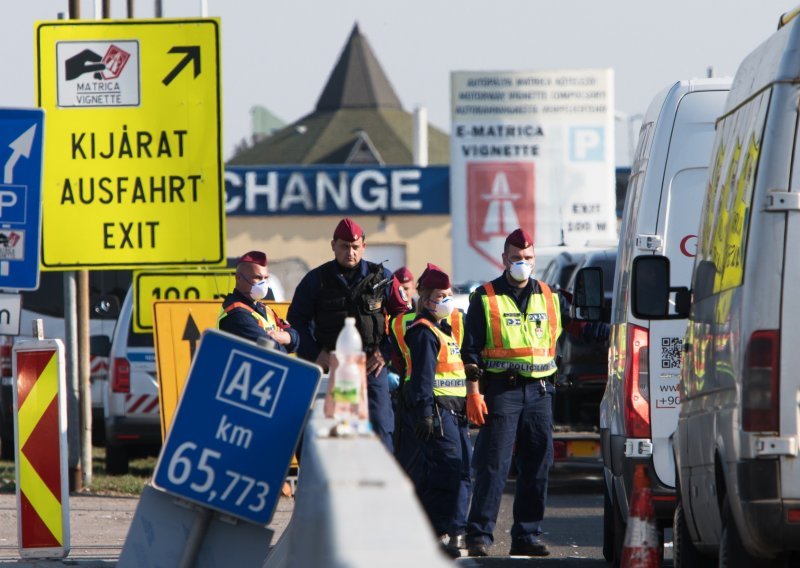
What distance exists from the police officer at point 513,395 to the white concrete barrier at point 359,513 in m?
4.81

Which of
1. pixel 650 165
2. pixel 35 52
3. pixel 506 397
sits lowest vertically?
pixel 506 397

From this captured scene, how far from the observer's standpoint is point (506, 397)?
10.9 m

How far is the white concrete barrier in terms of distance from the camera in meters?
3.80

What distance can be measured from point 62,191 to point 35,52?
1.03m

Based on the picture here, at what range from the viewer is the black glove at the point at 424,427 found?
11.0 meters

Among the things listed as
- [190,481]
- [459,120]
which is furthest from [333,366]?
[459,120]

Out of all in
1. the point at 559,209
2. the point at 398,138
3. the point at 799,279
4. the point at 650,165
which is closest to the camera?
the point at 799,279

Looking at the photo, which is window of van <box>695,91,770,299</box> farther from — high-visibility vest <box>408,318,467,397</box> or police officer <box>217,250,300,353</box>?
police officer <box>217,250,300,353</box>

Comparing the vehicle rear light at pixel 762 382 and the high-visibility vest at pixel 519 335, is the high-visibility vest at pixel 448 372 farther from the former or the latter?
the vehicle rear light at pixel 762 382

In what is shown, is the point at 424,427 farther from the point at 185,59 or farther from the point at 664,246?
the point at 185,59

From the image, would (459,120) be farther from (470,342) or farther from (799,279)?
(799,279)

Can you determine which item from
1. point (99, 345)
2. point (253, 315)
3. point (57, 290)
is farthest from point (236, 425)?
point (57, 290)

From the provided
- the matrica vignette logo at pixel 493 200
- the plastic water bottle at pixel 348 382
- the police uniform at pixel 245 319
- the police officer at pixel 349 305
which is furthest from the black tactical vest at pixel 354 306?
the matrica vignette logo at pixel 493 200

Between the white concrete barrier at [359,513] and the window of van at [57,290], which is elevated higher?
the white concrete barrier at [359,513]
